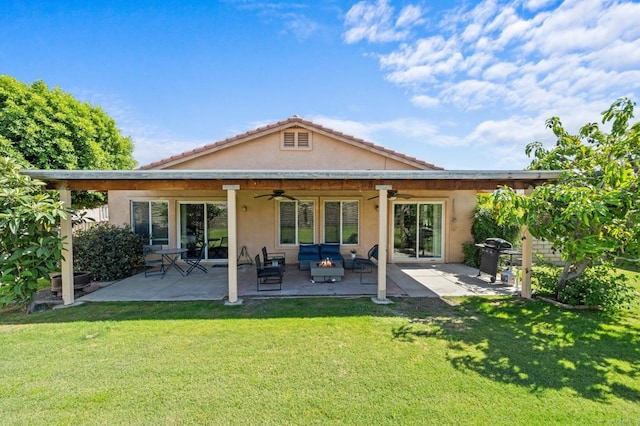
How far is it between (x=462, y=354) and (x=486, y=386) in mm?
838

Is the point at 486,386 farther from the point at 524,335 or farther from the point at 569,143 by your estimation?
the point at 569,143

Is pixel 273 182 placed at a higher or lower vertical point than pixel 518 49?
lower

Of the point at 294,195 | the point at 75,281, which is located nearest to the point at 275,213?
the point at 294,195

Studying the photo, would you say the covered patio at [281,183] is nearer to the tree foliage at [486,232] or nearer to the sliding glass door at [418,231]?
the tree foliage at [486,232]

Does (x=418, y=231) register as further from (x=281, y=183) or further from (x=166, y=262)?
(x=166, y=262)

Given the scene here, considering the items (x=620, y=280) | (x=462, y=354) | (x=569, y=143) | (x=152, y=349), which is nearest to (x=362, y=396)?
(x=462, y=354)

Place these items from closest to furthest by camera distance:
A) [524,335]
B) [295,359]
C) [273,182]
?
[295,359]
[524,335]
[273,182]

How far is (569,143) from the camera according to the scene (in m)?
7.41

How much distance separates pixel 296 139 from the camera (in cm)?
1165

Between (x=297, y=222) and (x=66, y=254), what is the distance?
23.7 feet

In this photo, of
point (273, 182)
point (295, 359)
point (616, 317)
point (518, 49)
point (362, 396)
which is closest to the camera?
point (362, 396)

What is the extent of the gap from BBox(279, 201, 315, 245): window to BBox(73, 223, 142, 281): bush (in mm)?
5481

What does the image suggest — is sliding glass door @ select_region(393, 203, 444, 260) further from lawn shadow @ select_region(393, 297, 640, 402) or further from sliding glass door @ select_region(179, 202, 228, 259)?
sliding glass door @ select_region(179, 202, 228, 259)

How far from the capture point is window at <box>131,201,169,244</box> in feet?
37.1
